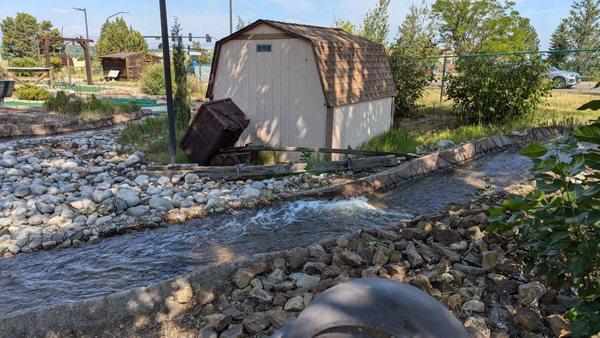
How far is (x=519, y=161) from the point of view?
8531 millimetres

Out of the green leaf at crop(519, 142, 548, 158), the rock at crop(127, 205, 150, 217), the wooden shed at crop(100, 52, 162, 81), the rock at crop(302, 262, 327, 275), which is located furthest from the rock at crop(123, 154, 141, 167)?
the wooden shed at crop(100, 52, 162, 81)

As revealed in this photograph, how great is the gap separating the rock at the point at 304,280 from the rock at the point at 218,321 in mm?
681

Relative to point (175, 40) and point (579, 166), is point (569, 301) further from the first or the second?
point (175, 40)

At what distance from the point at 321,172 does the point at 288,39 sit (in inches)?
102

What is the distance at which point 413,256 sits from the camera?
393 cm

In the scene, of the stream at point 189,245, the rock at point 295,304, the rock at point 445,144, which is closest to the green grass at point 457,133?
the rock at point 445,144

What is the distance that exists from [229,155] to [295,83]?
182cm

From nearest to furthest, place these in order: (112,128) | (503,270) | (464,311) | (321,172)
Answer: (464,311) < (503,270) < (321,172) < (112,128)

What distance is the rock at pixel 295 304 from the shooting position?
3.25m

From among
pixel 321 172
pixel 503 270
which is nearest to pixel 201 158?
pixel 321 172

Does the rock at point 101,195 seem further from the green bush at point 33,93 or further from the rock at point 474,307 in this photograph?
the green bush at point 33,93

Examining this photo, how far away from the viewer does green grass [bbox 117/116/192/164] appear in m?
8.62

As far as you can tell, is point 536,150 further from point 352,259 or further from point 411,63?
point 411,63

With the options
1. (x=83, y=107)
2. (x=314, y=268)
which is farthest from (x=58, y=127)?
(x=314, y=268)
